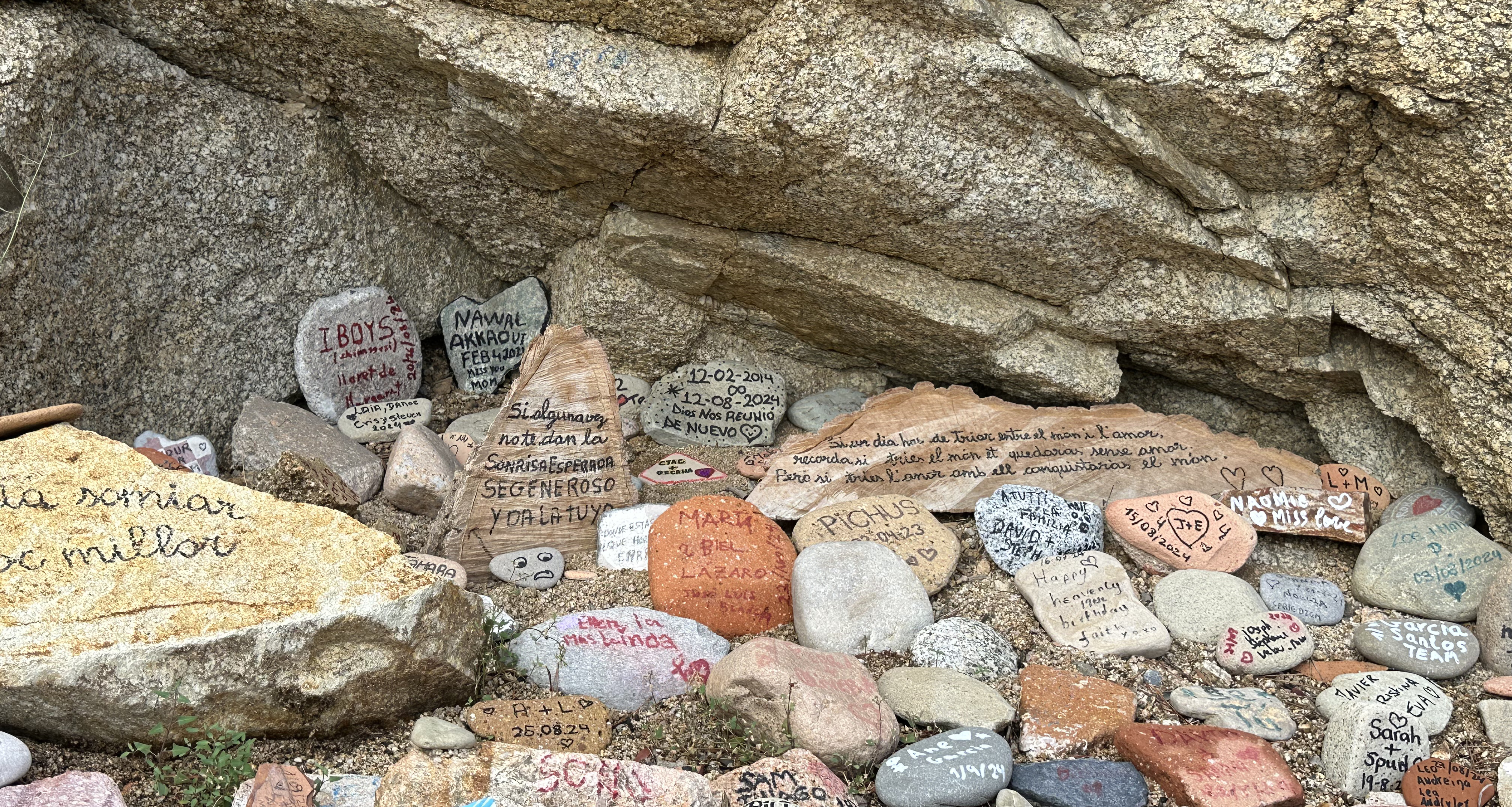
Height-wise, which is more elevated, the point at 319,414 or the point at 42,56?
the point at 42,56

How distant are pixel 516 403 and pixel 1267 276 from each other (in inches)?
84.5

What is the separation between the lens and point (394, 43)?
3543 millimetres

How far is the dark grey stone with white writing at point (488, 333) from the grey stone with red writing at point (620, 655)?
1.58 m

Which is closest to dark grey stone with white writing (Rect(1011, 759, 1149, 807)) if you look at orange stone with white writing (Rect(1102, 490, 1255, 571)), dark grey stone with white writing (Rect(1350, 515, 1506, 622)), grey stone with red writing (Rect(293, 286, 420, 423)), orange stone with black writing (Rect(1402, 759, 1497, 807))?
orange stone with black writing (Rect(1402, 759, 1497, 807))

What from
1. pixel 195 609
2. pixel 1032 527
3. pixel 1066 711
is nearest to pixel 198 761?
pixel 195 609

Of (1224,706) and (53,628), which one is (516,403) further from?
(1224,706)

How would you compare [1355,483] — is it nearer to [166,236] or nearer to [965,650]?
[965,650]

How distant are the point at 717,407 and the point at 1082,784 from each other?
2.01 meters

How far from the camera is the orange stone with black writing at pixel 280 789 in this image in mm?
2268

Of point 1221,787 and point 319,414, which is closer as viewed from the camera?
point 1221,787

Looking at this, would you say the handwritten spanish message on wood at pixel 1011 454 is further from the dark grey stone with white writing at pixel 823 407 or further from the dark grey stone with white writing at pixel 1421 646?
the dark grey stone with white writing at pixel 1421 646

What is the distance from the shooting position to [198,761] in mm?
2482

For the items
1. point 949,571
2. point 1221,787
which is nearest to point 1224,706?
point 1221,787

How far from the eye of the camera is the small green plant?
7.76 feet
